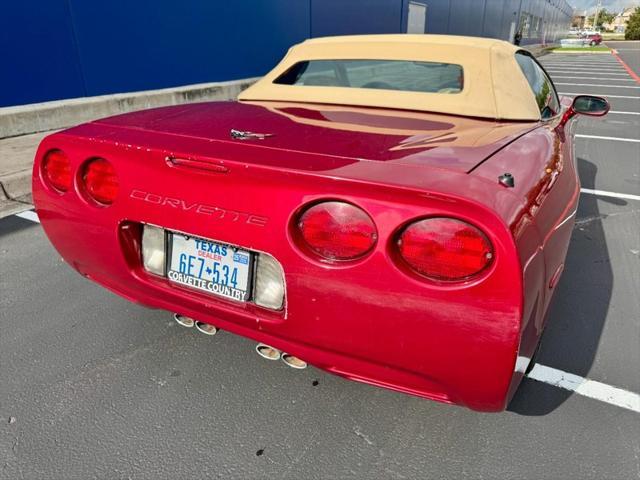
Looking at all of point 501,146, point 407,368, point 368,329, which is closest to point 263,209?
point 368,329

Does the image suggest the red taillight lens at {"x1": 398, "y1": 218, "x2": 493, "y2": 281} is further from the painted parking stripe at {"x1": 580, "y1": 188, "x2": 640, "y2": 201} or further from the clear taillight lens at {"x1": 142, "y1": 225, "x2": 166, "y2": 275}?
the painted parking stripe at {"x1": 580, "y1": 188, "x2": 640, "y2": 201}

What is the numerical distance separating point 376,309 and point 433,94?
1.40 metres

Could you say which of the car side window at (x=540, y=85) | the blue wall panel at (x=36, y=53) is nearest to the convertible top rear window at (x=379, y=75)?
the car side window at (x=540, y=85)

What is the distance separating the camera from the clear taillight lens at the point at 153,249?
174 centimetres

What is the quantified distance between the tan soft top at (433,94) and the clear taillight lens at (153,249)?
1.26m

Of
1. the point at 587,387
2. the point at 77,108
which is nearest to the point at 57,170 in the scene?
the point at 587,387

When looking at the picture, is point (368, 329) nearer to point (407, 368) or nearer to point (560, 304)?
point (407, 368)

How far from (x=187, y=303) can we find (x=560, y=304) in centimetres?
210

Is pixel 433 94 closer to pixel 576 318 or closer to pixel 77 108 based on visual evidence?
pixel 576 318

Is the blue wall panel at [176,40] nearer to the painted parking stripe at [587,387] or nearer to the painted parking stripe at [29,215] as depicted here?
the painted parking stripe at [29,215]

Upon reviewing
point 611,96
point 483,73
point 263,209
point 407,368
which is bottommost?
point 611,96

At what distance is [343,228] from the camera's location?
4.52 ft

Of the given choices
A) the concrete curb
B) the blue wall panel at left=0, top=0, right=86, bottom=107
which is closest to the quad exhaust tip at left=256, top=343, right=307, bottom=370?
the concrete curb

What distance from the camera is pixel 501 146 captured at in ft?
5.56
